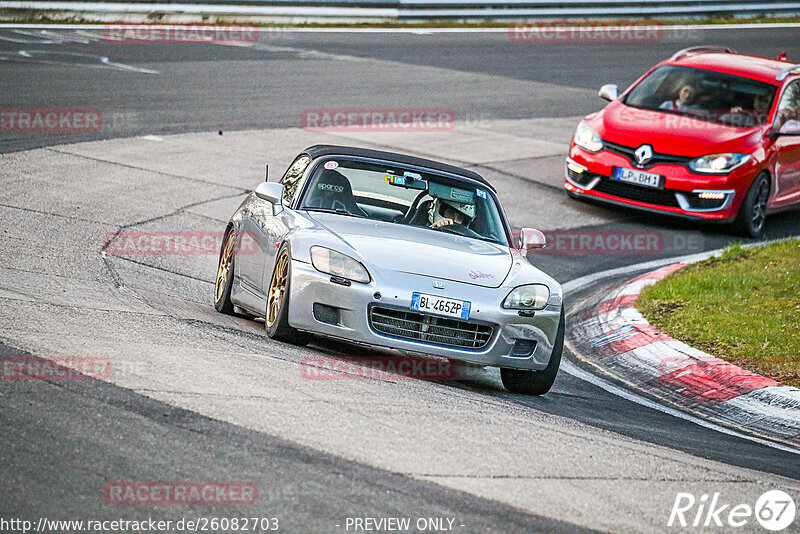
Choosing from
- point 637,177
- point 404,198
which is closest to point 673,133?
point 637,177

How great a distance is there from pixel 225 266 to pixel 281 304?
178 centimetres

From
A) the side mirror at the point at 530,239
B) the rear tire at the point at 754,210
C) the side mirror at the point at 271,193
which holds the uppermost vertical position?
the side mirror at the point at 271,193

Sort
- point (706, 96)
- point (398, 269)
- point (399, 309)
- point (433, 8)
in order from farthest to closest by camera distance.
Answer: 1. point (433, 8)
2. point (706, 96)
3. point (398, 269)
4. point (399, 309)

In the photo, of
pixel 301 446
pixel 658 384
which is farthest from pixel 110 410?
pixel 658 384

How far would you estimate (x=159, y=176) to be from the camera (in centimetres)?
1373

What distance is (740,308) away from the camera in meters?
10.2

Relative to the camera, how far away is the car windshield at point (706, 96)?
14.6m

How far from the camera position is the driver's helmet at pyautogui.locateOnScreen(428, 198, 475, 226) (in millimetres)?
8578

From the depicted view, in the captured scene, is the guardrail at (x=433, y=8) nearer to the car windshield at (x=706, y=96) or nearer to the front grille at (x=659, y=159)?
the car windshield at (x=706, y=96)

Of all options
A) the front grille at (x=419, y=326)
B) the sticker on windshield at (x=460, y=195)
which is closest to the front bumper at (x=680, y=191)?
the sticker on windshield at (x=460, y=195)

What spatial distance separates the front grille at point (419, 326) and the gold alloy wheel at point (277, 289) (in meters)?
0.67

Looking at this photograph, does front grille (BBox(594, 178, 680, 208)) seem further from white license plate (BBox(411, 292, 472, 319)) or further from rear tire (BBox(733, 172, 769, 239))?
white license plate (BBox(411, 292, 472, 319))

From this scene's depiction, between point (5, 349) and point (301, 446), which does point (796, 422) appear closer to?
point (301, 446)

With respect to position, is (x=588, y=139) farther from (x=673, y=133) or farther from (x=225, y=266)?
(x=225, y=266)
